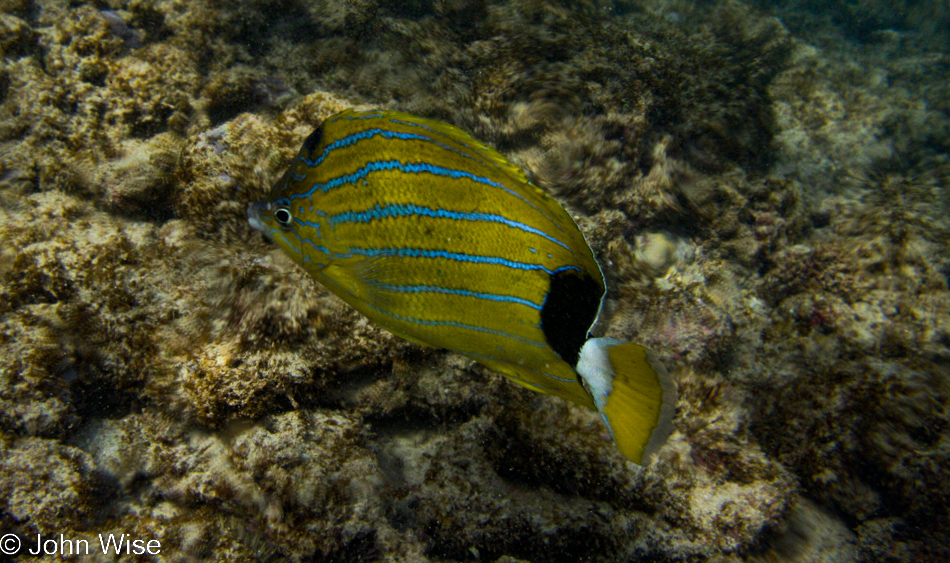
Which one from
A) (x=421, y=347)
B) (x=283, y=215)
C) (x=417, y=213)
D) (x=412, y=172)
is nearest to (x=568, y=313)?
(x=417, y=213)

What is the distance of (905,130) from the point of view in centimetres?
642

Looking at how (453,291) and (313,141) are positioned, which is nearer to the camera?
(453,291)

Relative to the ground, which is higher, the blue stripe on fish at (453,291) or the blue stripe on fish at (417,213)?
the blue stripe on fish at (417,213)

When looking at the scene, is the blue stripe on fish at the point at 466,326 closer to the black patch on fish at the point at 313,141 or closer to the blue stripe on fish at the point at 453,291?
the blue stripe on fish at the point at 453,291

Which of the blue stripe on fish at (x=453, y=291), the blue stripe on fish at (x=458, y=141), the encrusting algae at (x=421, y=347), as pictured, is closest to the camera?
the blue stripe on fish at (x=453, y=291)

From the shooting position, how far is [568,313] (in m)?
1.22

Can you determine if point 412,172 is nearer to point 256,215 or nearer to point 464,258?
point 464,258

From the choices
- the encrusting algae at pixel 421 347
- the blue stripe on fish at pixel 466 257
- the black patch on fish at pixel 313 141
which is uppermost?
the black patch on fish at pixel 313 141

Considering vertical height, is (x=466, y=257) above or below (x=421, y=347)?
above

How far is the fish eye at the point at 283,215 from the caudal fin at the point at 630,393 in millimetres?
1112

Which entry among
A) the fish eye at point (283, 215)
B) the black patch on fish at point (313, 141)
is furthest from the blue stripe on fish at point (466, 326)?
the black patch on fish at point (313, 141)

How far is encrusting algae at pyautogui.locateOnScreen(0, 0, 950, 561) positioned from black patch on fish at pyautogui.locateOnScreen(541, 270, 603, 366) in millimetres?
904

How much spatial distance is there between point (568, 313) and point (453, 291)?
0.37 meters

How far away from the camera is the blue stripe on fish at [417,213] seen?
123 cm
